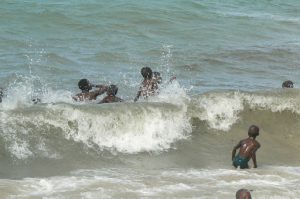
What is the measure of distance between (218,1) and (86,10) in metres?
7.88

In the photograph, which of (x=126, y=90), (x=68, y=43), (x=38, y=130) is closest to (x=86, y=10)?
(x=68, y=43)

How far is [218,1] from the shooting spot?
30.8 meters

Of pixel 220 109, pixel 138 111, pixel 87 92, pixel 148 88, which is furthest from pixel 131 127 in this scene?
pixel 220 109

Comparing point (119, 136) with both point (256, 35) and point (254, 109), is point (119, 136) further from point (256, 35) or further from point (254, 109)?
point (256, 35)

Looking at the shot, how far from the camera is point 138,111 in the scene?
39.7 ft

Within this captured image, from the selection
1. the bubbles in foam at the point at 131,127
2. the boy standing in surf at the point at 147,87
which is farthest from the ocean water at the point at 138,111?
the boy standing in surf at the point at 147,87

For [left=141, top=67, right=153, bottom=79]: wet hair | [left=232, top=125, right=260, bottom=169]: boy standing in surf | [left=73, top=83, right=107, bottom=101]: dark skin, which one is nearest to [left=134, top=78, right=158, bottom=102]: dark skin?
[left=141, top=67, right=153, bottom=79]: wet hair

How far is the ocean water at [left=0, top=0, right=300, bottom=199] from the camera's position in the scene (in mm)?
9383

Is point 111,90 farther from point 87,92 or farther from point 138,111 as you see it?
point 138,111

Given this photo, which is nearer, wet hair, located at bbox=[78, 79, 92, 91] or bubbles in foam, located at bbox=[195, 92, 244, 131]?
bubbles in foam, located at bbox=[195, 92, 244, 131]

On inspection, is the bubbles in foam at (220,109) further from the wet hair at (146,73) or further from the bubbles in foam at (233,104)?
the wet hair at (146,73)

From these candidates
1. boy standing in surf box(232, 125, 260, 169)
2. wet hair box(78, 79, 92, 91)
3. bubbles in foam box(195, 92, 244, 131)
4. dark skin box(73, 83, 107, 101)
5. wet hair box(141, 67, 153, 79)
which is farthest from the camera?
wet hair box(141, 67, 153, 79)

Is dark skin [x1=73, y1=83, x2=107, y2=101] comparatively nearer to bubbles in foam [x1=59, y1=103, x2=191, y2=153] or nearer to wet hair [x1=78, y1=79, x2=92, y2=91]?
wet hair [x1=78, y1=79, x2=92, y2=91]

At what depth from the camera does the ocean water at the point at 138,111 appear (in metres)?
9.38
